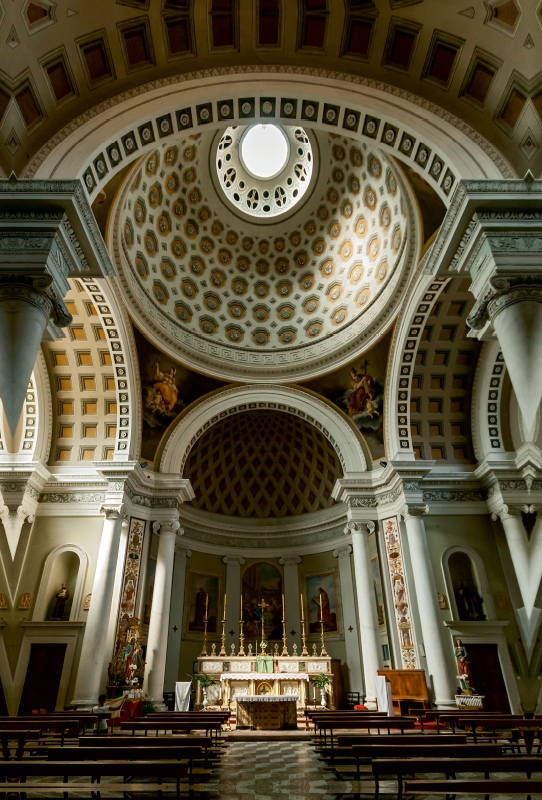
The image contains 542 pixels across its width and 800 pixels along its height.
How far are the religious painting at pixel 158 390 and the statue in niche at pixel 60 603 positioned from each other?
4979mm

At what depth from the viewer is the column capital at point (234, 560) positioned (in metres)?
Answer: 23.4

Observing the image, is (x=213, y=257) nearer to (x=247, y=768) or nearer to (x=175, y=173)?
(x=175, y=173)

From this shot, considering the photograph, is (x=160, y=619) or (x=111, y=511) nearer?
(x=111, y=511)

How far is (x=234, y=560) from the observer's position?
77.2 ft

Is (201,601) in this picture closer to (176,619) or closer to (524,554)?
(176,619)

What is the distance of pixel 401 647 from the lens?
16.6m

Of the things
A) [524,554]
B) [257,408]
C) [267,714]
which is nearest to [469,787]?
[267,714]

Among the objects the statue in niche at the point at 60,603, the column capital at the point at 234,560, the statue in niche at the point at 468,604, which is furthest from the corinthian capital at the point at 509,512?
the statue in niche at the point at 60,603

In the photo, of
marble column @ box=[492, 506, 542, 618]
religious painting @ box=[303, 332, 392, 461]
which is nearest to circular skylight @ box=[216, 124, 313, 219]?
religious painting @ box=[303, 332, 392, 461]

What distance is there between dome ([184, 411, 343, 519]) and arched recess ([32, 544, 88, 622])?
6.27 meters

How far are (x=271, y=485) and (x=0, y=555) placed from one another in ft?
38.9

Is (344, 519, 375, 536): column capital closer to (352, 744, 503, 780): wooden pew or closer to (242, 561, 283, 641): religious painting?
(242, 561, 283, 641): religious painting

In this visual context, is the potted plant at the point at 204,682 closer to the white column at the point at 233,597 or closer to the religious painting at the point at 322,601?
the white column at the point at 233,597

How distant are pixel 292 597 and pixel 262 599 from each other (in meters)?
1.30
